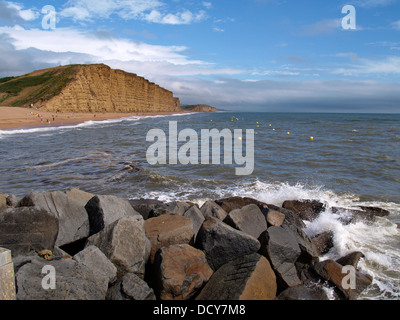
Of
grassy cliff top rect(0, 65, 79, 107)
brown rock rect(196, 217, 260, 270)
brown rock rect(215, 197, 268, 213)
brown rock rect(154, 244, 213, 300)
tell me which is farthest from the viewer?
grassy cliff top rect(0, 65, 79, 107)

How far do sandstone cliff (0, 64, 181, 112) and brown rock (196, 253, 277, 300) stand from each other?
50.4 meters

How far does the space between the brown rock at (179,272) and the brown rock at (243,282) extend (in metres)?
0.16

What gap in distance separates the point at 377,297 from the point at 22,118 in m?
42.9

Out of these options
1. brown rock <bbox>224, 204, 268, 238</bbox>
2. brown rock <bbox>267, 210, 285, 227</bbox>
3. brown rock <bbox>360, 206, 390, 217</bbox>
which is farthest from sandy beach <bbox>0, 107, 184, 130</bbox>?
brown rock <bbox>360, 206, 390, 217</bbox>

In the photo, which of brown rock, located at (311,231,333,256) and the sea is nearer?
brown rock, located at (311,231,333,256)

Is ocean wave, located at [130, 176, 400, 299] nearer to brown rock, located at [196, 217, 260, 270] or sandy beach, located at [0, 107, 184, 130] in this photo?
brown rock, located at [196, 217, 260, 270]

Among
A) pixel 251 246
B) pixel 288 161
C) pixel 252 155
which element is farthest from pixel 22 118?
pixel 251 246

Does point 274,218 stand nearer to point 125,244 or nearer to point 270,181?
point 125,244

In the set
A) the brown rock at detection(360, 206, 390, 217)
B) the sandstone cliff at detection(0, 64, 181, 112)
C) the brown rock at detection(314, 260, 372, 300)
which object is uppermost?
the sandstone cliff at detection(0, 64, 181, 112)

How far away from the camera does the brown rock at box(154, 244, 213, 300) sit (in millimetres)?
3961

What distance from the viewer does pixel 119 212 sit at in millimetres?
5605

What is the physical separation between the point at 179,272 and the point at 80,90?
2184 inches

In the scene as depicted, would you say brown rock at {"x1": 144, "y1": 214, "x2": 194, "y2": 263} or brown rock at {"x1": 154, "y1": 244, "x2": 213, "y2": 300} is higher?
brown rock at {"x1": 144, "y1": 214, "x2": 194, "y2": 263}

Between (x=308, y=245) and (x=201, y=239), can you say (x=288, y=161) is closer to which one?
(x=308, y=245)
